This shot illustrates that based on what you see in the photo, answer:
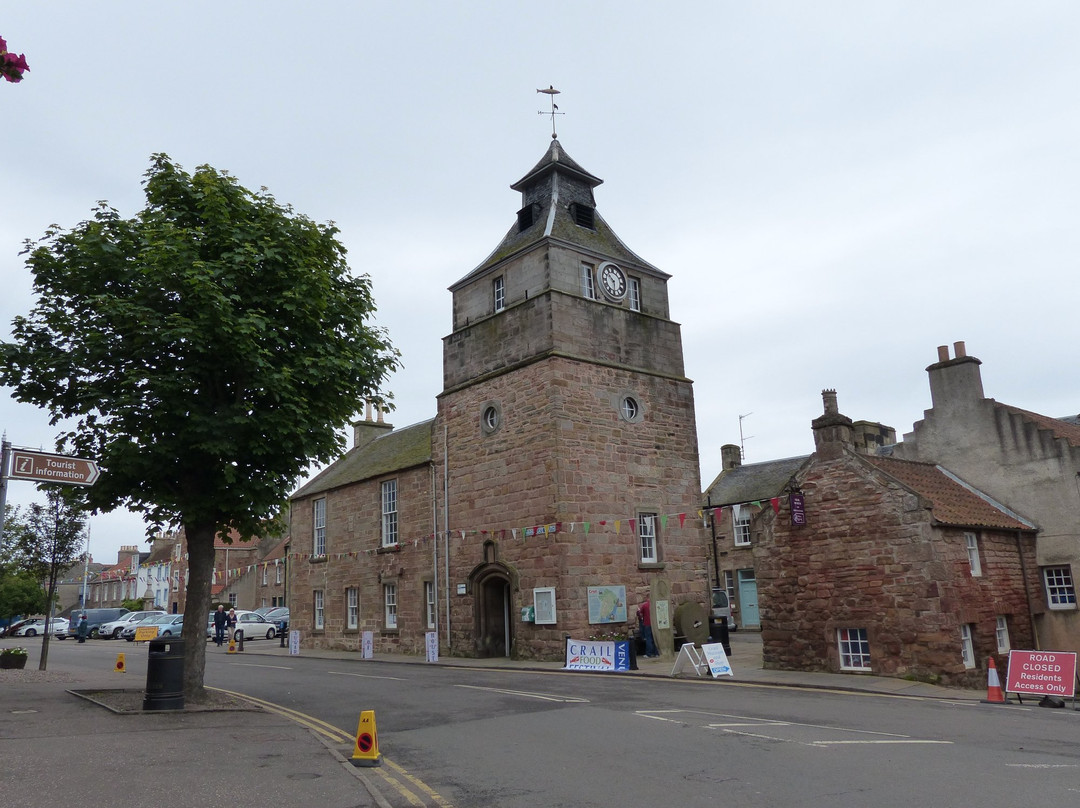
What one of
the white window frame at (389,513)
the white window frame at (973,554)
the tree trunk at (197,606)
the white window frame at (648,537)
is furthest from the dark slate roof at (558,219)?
the tree trunk at (197,606)

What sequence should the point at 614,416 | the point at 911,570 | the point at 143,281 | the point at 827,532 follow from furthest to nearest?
the point at 614,416, the point at 827,532, the point at 911,570, the point at 143,281

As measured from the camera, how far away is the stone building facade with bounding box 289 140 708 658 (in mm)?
24438

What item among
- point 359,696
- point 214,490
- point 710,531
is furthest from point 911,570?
point 710,531

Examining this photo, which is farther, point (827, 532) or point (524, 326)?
point (524, 326)

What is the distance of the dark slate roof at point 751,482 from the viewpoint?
39.7 m

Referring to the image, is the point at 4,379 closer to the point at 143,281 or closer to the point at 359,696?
the point at 143,281

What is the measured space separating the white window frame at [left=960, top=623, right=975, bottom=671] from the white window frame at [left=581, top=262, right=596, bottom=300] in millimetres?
14522

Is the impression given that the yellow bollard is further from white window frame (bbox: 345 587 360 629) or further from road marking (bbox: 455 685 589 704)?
white window frame (bbox: 345 587 360 629)

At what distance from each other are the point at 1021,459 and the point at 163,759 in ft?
70.5

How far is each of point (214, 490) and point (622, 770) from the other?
9158 mm

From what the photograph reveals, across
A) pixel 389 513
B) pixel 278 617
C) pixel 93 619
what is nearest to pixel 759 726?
pixel 389 513

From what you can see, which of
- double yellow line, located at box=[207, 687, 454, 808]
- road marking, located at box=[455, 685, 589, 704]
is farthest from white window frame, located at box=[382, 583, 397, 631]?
double yellow line, located at box=[207, 687, 454, 808]

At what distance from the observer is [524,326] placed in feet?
87.0

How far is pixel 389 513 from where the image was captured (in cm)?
3092
